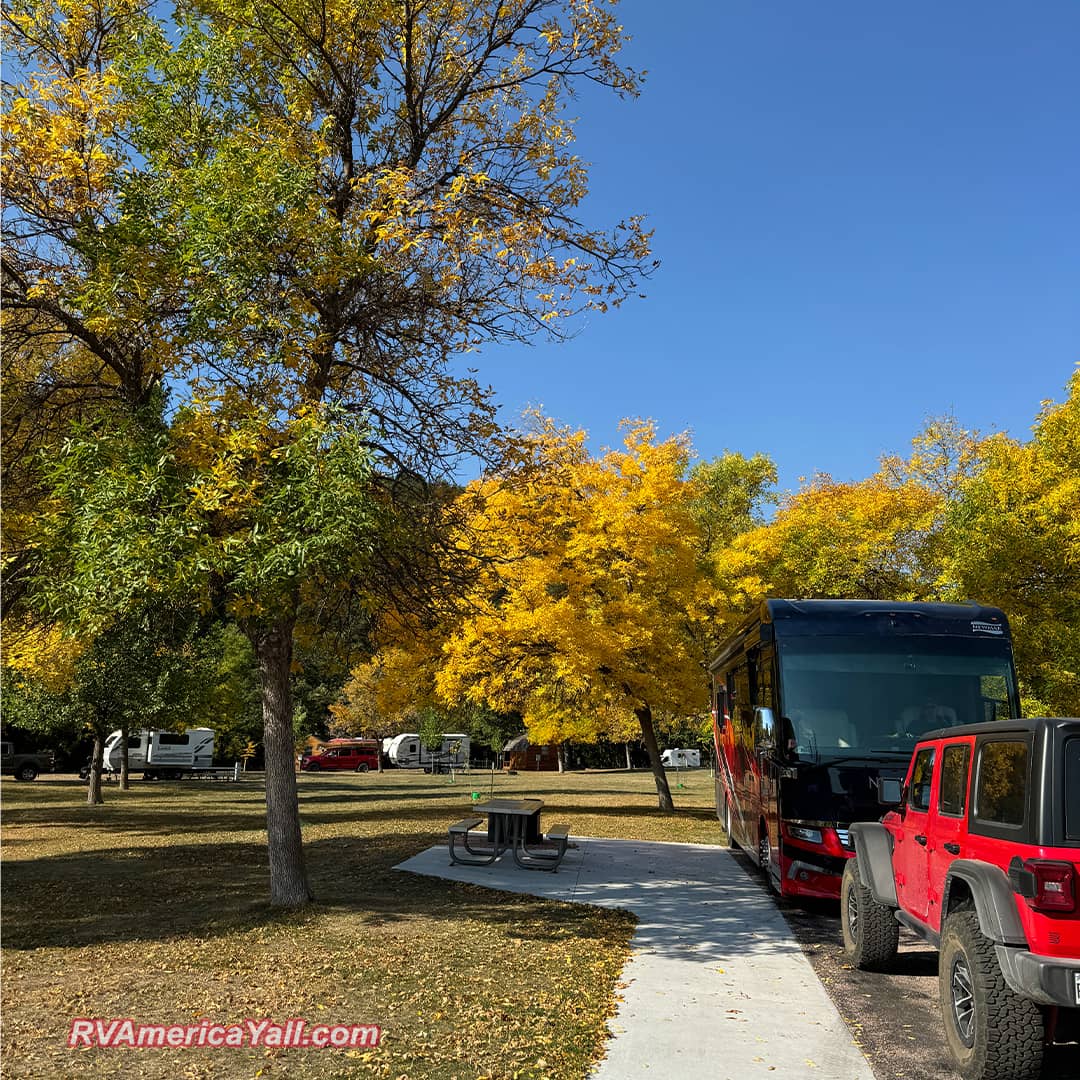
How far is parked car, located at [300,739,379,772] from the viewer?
181 feet

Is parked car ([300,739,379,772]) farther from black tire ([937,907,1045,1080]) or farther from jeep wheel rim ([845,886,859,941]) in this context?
black tire ([937,907,1045,1080])

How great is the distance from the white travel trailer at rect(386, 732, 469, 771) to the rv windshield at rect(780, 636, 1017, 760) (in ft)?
161

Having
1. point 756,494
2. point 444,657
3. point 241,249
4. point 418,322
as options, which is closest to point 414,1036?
point 241,249

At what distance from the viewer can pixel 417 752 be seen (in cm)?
5903

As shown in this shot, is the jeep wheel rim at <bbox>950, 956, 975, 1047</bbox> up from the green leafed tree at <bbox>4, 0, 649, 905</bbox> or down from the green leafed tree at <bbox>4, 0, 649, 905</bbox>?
down

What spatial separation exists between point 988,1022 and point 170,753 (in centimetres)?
4770

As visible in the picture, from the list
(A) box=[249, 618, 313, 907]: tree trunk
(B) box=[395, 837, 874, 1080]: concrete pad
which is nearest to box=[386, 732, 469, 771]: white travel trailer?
(B) box=[395, 837, 874, 1080]: concrete pad

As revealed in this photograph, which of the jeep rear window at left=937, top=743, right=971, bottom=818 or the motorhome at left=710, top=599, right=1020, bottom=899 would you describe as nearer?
the jeep rear window at left=937, top=743, right=971, bottom=818

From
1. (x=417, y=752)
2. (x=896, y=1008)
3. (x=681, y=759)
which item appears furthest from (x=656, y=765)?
(x=681, y=759)

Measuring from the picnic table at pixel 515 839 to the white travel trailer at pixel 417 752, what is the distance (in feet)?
144

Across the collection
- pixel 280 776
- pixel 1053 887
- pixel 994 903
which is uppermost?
pixel 1053 887

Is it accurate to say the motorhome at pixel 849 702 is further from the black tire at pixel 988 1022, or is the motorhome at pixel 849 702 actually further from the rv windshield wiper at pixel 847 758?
the black tire at pixel 988 1022

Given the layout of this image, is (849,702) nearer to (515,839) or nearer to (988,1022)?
(988,1022)

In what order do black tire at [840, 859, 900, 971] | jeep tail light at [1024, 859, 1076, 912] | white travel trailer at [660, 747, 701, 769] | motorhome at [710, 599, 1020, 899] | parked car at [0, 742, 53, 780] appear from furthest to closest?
white travel trailer at [660, 747, 701, 769] → parked car at [0, 742, 53, 780] → motorhome at [710, 599, 1020, 899] → black tire at [840, 859, 900, 971] → jeep tail light at [1024, 859, 1076, 912]
